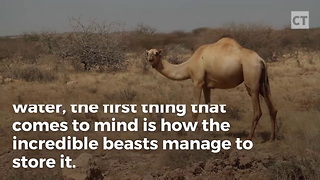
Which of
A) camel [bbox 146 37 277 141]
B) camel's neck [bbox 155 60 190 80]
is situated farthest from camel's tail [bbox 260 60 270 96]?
camel's neck [bbox 155 60 190 80]

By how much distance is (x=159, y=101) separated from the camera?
14430mm

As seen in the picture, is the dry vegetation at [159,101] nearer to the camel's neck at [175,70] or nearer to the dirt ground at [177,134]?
the dirt ground at [177,134]

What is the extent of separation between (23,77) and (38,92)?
4.73m

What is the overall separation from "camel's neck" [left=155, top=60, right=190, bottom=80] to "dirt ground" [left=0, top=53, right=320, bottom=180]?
0.99 meters

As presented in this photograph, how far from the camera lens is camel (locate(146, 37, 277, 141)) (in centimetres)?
923

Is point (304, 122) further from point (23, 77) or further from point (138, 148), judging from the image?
point (23, 77)

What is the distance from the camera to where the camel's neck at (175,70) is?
35.5ft

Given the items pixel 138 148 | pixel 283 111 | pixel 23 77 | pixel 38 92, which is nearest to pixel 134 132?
pixel 138 148

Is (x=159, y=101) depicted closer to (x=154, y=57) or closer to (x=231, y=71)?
(x=154, y=57)

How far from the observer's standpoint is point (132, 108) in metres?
12.8

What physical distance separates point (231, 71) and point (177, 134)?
1608 mm

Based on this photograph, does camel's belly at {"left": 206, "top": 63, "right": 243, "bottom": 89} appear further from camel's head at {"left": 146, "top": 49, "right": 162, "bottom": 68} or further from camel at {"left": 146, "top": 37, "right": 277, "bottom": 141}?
camel's head at {"left": 146, "top": 49, "right": 162, "bottom": 68}

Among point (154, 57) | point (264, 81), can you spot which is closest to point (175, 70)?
point (154, 57)

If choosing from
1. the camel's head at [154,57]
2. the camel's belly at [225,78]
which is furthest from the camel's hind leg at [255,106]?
the camel's head at [154,57]
